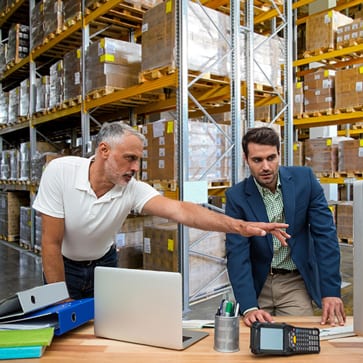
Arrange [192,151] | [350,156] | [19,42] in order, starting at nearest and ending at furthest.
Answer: [192,151] → [350,156] → [19,42]

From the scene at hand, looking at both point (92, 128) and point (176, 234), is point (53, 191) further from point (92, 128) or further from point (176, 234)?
point (92, 128)

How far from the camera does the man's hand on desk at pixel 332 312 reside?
2121mm

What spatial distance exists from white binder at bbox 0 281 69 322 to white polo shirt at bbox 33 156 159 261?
0.82m

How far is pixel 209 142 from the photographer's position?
217 inches

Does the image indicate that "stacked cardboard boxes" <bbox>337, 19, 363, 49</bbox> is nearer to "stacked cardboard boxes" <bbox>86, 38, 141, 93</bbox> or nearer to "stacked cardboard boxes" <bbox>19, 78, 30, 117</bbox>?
"stacked cardboard boxes" <bbox>86, 38, 141, 93</bbox>

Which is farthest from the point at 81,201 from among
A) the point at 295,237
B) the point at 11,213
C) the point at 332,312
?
the point at 11,213

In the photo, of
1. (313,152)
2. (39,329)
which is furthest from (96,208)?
(313,152)

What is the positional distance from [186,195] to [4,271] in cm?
418

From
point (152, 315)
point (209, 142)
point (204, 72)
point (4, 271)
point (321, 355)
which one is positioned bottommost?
point (4, 271)

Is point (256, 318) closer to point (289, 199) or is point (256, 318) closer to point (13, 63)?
point (289, 199)

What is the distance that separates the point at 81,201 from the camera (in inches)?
108

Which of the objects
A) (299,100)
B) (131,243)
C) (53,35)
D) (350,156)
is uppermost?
(53,35)

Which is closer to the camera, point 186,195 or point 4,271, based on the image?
point 186,195

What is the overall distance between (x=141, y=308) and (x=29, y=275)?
593 cm
